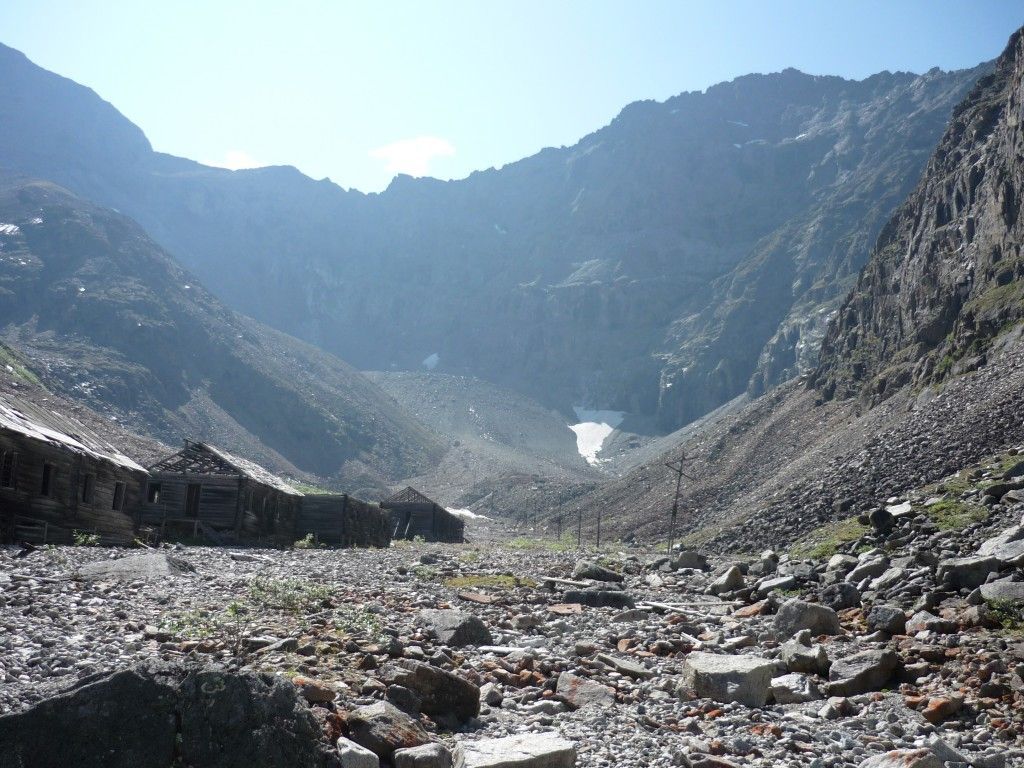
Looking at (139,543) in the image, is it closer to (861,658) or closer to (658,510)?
(861,658)

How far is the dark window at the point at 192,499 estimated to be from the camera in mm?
34375

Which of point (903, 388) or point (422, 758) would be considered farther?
point (903, 388)

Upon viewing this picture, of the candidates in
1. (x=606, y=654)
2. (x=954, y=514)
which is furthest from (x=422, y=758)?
(x=954, y=514)

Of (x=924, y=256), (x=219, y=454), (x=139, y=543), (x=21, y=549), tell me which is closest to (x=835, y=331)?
(x=924, y=256)

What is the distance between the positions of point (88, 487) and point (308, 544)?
38.4 ft

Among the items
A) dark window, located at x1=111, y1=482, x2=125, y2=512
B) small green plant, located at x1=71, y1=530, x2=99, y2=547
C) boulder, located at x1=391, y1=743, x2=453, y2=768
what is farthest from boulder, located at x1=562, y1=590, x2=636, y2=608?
dark window, located at x1=111, y1=482, x2=125, y2=512

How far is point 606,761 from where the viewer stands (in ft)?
23.2

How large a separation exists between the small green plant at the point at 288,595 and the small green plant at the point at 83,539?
10795 millimetres

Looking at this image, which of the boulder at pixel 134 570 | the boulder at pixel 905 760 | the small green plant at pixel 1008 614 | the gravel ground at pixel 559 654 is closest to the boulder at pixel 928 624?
the gravel ground at pixel 559 654

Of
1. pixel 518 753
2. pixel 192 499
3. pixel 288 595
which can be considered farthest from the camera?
pixel 192 499

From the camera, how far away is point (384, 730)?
6605 mm

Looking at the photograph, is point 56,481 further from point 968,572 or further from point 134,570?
point 968,572

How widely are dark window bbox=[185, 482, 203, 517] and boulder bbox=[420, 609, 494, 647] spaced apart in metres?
25.6

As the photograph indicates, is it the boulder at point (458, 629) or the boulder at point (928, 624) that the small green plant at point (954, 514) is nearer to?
the boulder at point (928, 624)
